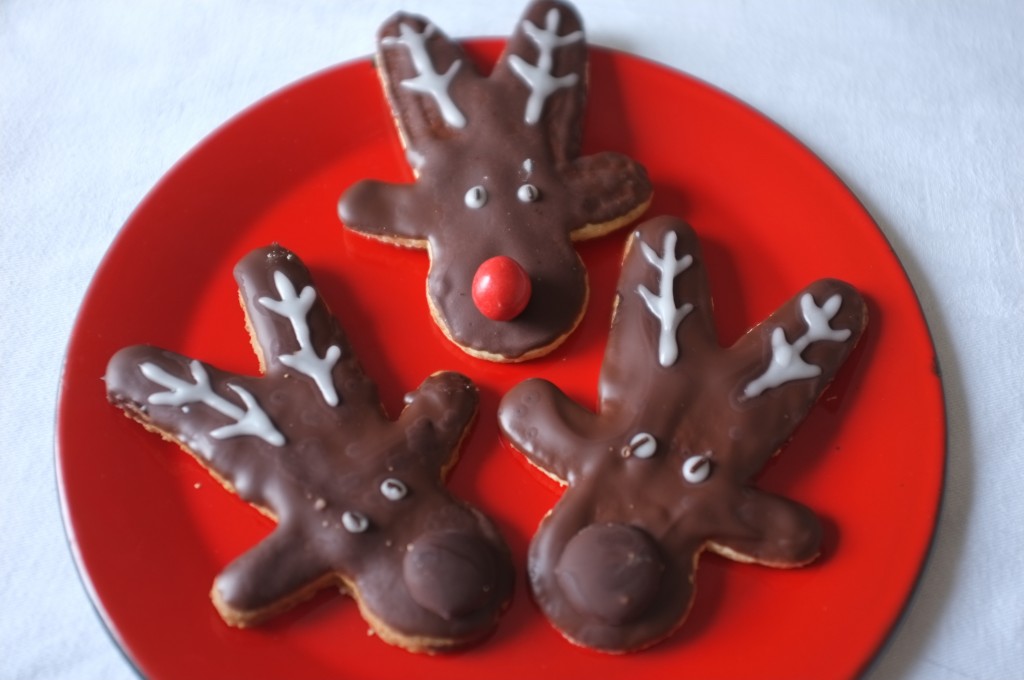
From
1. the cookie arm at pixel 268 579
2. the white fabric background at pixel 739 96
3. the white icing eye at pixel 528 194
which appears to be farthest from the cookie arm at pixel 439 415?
the white fabric background at pixel 739 96

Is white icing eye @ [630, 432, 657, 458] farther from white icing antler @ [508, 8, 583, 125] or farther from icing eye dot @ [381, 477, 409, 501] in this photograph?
white icing antler @ [508, 8, 583, 125]

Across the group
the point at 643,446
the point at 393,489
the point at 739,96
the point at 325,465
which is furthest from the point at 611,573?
Answer: the point at 739,96

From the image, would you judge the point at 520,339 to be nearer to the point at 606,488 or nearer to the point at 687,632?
the point at 606,488

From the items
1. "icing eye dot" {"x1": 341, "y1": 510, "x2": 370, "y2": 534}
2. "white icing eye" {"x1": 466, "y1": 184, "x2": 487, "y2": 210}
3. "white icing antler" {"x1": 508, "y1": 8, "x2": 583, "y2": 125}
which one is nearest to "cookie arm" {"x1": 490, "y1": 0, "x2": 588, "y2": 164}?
"white icing antler" {"x1": 508, "y1": 8, "x2": 583, "y2": 125}

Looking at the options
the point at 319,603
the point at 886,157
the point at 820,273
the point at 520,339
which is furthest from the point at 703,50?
the point at 319,603

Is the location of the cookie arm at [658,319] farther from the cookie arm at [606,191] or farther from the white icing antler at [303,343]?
the white icing antler at [303,343]

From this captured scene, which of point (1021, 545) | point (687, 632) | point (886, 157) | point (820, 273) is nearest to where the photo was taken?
point (687, 632)

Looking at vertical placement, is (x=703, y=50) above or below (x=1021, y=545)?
above
